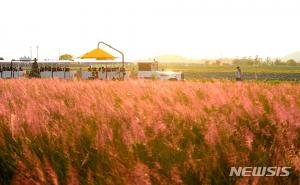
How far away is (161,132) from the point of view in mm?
2793

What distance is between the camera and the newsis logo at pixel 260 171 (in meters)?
2.13

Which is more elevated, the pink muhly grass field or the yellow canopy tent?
the yellow canopy tent

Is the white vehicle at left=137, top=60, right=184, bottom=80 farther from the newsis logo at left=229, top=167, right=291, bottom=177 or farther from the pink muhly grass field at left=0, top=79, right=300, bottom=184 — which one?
the newsis logo at left=229, top=167, right=291, bottom=177

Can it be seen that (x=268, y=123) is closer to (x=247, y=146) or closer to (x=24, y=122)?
(x=247, y=146)

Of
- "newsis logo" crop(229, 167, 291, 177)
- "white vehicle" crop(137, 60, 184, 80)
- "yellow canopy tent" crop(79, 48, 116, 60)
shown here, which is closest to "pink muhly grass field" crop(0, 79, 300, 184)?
"newsis logo" crop(229, 167, 291, 177)

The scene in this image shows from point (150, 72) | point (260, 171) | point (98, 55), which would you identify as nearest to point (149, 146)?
point (260, 171)

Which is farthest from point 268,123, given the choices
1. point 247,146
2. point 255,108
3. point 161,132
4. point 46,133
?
point 46,133

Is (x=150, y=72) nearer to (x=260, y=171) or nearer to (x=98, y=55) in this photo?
(x=98, y=55)

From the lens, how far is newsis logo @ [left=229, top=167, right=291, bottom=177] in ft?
7.00

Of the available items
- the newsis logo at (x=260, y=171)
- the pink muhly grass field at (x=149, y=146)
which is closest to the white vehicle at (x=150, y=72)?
the pink muhly grass field at (x=149, y=146)

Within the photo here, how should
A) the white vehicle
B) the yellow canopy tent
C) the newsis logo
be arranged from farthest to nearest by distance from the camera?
1. the white vehicle
2. the yellow canopy tent
3. the newsis logo

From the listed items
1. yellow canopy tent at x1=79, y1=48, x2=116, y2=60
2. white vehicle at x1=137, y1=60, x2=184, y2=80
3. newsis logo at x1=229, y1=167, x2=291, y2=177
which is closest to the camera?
newsis logo at x1=229, y1=167, x2=291, y2=177

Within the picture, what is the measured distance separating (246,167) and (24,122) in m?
2.05

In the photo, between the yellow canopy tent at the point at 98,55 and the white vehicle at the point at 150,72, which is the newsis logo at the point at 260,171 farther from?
the white vehicle at the point at 150,72
